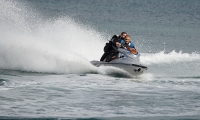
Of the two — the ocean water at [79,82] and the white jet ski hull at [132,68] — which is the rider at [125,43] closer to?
the white jet ski hull at [132,68]

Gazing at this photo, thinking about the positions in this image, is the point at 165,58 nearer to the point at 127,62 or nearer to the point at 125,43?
the point at 125,43

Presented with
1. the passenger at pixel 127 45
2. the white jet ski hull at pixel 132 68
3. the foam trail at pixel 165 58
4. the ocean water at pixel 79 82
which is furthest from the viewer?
the foam trail at pixel 165 58

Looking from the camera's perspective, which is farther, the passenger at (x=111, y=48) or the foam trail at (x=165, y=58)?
the foam trail at (x=165, y=58)

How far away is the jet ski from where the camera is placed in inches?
743

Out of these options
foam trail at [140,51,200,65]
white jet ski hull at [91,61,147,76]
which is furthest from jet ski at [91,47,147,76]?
foam trail at [140,51,200,65]

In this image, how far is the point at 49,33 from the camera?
2878cm

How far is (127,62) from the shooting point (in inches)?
750

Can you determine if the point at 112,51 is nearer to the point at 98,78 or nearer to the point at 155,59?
the point at 98,78

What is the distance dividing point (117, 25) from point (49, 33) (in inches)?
927

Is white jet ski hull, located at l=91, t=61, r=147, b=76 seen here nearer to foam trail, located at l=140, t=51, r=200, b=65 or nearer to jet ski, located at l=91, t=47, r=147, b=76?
jet ski, located at l=91, t=47, r=147, b=76

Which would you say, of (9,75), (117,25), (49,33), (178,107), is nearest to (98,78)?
(9,75)

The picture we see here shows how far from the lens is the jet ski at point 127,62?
1888cm

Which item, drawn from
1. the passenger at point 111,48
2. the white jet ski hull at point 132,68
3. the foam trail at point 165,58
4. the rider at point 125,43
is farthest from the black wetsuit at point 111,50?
the foam trail at point 165,58

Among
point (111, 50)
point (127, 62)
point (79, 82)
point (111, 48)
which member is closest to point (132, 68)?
point (127, 62)
